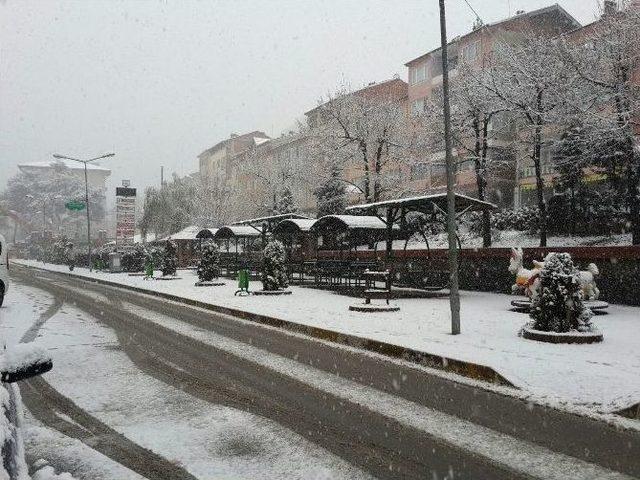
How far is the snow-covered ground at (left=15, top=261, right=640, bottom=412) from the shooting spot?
6.06m

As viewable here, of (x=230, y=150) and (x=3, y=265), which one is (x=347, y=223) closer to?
A: (x=3, y=265)

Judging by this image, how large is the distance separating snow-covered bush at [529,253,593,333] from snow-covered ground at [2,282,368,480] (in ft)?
18.8

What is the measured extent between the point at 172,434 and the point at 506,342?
5.94 meters

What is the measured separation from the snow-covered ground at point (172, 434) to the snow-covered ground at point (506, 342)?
306 centimetres

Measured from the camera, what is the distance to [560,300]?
29.0 feet

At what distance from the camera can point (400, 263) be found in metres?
23.8

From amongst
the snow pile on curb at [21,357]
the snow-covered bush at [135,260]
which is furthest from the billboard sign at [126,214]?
the snow pile on curb at [21,357]

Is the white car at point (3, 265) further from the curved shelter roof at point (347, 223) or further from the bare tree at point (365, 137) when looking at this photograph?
the bare tree at point (365, 137)

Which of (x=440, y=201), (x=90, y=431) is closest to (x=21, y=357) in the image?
(x=90, y=431)

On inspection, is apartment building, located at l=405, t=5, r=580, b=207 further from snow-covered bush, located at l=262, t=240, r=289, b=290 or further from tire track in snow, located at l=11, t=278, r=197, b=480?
tire track in snow, located at l=11, t=278, r=197, b=480

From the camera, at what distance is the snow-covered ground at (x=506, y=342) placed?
6.06 meters

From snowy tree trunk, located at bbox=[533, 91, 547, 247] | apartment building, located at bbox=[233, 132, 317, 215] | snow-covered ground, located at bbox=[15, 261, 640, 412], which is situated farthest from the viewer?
apartment building, located at bbox=[233, 132, 317, 215]

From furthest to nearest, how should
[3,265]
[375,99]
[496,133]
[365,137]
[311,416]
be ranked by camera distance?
[375,99] < [365,137] < [496,133] < [3,265] < [311,416]

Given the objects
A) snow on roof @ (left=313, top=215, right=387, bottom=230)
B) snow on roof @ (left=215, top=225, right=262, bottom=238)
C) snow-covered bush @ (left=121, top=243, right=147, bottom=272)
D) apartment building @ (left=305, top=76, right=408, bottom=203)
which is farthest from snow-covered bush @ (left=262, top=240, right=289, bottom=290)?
apartment building @ (left=305, top=76, right=408, bottom=203)
